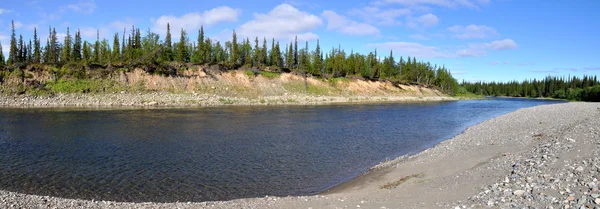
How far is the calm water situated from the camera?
13156mm

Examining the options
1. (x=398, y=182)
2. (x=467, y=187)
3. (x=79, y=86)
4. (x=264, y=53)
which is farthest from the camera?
(x=264, y=53)

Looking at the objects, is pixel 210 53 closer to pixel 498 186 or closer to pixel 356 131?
pixel 356 131

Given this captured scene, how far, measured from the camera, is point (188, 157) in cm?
1853

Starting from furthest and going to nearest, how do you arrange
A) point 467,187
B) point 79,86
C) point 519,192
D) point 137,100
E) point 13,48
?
point 13,48 → point 79,86 → point 137,100 → point 467,187 → point 519,192

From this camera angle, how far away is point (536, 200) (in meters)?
8.01

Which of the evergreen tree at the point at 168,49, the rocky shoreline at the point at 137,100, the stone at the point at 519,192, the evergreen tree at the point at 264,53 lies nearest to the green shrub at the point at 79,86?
the rocky shoreline at the point at 137,100

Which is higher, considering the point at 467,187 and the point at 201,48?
the point at 201,48

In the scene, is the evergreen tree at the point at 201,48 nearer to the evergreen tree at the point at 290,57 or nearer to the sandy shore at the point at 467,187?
the evergreen tree at the point at 290,57

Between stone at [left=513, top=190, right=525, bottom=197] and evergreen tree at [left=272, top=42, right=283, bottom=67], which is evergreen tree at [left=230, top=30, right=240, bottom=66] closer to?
evergreen tree at [left=272, top=42, right=283, bottom=67]

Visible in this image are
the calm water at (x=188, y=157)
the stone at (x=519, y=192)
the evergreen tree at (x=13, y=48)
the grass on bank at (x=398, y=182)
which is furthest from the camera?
the evergreen tree at (x=13, y=48)

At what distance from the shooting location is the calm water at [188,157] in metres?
13.2

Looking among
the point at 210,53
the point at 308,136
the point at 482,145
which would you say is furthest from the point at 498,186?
the point at 210,53

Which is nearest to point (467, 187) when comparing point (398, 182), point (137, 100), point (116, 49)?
point (398, 182)

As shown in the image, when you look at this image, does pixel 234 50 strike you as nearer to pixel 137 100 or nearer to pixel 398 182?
pixel 137 100
